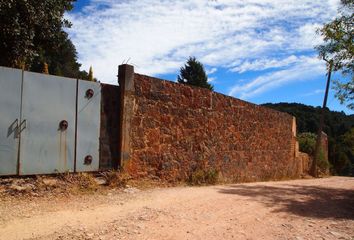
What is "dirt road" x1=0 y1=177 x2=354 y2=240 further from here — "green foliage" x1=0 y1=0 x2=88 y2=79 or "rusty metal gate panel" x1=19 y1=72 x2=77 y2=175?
"green foliage" x1=0 y1=0 x2=88 y2=79

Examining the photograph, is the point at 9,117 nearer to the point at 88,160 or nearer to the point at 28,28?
the point at 88,160

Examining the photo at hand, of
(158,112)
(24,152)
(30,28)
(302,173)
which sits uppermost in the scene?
(30,28)

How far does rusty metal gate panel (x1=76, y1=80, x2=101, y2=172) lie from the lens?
769 centimetres

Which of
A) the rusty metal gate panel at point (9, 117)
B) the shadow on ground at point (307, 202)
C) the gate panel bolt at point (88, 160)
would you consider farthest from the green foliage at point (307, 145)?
the rusty metal gate panel at point (9, 117)

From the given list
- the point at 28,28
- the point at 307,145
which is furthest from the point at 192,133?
the point at 307,145

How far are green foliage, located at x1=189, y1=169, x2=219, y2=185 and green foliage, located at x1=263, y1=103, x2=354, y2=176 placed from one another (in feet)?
66.6

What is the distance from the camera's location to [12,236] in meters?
4.92

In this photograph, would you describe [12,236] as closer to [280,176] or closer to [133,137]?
[133,137]

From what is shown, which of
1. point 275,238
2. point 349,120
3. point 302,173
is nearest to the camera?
point 275,238

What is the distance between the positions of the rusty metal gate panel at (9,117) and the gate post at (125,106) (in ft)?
7.32

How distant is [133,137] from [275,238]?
4.09 m

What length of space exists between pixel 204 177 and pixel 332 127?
3604 cm

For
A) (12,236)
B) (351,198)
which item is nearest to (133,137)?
(12,236)

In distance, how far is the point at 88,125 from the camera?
786cm
